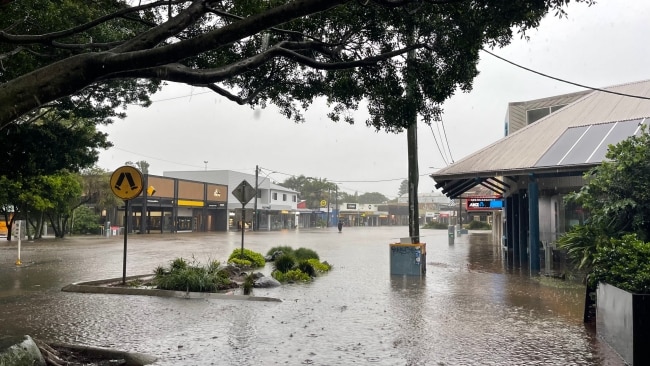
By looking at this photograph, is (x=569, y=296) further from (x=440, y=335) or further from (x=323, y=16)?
(x=323, y=16)

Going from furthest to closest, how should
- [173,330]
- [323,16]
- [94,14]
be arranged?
[94,14], [323,16], [173,330]

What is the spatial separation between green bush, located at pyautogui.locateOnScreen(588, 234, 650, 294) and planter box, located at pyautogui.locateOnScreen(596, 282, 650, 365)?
0.15 meters

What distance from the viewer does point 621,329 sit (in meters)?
6.28

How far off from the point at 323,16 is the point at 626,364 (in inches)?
279

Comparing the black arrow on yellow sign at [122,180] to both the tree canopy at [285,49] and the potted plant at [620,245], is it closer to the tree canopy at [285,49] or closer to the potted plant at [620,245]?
the tree canopy at [285,49]

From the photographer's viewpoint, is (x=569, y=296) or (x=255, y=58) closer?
(x=255, y=58)

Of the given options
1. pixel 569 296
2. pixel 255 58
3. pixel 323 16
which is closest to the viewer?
pixel 255 58

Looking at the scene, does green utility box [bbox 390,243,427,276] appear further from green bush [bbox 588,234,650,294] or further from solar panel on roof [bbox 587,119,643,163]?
green bush [bbox 588,234,650,294]

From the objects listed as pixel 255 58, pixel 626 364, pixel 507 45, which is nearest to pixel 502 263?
pixel 507 45

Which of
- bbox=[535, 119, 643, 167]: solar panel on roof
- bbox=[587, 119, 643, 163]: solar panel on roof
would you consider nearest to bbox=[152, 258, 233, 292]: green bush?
bbox=[535, 119, 643, 167]: solar panel on roof

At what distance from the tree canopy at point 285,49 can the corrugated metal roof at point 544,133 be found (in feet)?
25.0

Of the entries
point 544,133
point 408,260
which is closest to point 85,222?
point 408,260

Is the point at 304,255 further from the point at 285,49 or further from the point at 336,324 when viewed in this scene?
the point at 285,49

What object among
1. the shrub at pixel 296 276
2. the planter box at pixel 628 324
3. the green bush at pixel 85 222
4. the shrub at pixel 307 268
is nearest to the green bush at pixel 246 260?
the shrub at pixel 307 268
